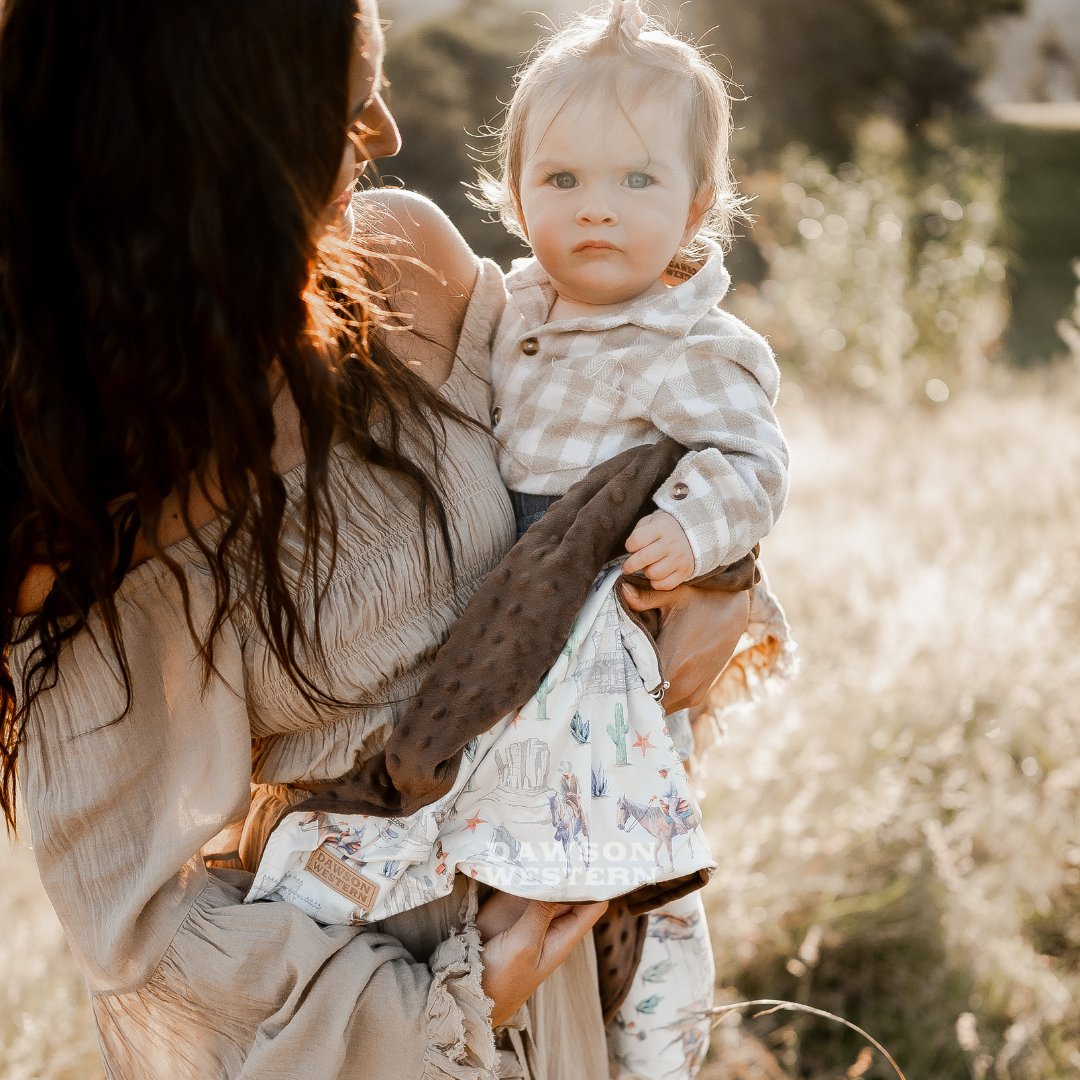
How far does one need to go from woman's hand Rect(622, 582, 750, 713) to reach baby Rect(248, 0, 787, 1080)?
0.19 ft

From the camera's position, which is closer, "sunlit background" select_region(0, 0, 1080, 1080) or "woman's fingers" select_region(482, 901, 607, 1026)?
"woman's fingers" select_region(482, 901, 607, 1026)

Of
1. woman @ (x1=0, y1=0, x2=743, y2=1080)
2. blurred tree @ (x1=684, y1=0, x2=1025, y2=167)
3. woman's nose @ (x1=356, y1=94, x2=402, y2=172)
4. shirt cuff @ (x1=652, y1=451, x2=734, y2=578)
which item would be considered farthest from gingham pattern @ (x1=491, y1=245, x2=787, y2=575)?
blurred tree @ (x1=684, y1=0, x2=1025, y2=167)

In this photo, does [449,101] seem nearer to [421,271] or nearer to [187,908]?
[421,271]

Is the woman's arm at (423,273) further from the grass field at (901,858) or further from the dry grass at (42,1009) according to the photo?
the dry grass at (42,1009)

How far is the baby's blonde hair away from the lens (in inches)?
56.9

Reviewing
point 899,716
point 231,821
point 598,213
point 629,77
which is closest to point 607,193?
point 598,213

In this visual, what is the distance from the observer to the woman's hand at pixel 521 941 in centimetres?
128

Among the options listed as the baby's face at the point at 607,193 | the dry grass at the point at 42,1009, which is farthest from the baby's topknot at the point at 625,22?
the dry grass at the point at 42,1009

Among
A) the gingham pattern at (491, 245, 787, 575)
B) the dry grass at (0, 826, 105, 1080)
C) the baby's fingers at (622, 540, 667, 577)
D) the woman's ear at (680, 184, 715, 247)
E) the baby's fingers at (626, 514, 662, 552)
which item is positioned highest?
the woman's ear at (680, 184, 715, 247)

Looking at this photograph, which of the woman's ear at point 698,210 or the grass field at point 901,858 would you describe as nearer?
the woman's ear at point 698,210

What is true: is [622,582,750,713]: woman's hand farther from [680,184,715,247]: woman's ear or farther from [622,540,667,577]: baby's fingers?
[680,184,715,247]: woman's ear

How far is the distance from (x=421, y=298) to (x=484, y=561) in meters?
0.41

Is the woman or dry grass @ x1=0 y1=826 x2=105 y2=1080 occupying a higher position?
the woman

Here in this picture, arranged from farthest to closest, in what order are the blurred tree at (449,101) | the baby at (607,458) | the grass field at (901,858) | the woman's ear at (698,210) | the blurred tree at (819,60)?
1. the blurred tree at (819,60)
2. the blurred tree at (449,101)
3. the grass field at (901,858)
4. the woman's ear at (698,210)
5. the baby at (607,458)
